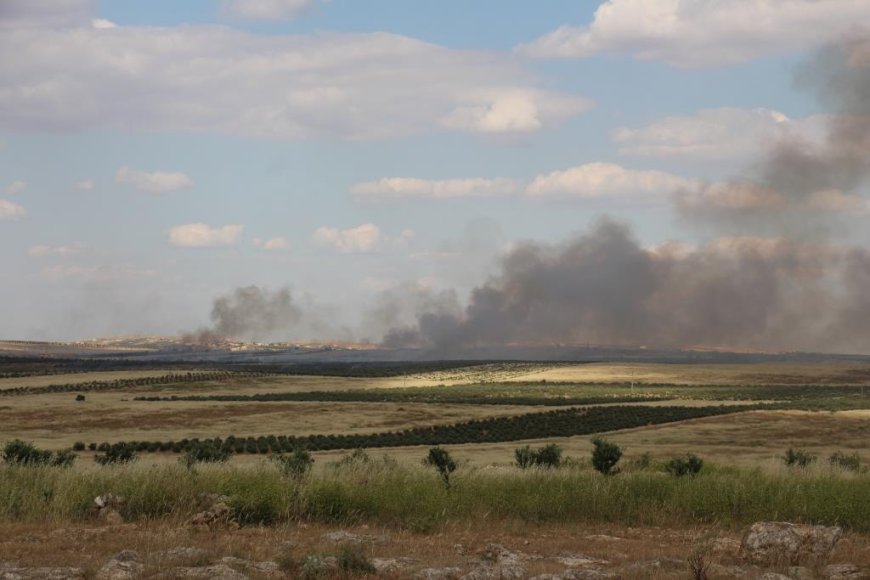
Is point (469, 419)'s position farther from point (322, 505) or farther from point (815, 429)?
point (322, 505)

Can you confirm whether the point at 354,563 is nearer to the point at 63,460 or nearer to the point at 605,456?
the point at 605,456

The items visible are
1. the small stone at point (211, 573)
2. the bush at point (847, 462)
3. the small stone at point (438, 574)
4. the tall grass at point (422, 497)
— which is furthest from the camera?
the bush at point (847, 462)

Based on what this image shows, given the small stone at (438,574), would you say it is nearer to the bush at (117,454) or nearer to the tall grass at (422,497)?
the tall grass at (422,497)

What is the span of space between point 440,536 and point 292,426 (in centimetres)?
8626

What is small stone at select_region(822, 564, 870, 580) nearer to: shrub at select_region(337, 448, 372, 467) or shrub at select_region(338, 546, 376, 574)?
shrub at select_region(338, 546, 376, 574)

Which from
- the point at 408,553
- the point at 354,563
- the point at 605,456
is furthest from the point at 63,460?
the point at 354,563

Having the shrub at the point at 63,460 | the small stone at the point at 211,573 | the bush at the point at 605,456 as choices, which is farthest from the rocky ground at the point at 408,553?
the bush at the point at 605,456

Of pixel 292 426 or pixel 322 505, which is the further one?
pixel 292 426

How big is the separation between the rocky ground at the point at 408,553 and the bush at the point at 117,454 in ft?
89.2

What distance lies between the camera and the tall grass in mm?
16594

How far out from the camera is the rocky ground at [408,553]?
11.8m

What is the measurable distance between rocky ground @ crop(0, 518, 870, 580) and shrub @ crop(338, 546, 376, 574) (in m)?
0.01

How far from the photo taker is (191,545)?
13383 millimetres

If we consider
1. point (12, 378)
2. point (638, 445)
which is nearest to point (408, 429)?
point (638, 445)
